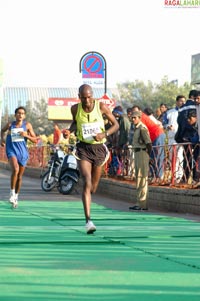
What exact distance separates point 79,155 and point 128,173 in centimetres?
1030

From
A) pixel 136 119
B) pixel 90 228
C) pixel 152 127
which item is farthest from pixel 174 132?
pixel 90 228

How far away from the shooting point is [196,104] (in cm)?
1673

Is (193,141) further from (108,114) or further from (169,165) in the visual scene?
(108,114)

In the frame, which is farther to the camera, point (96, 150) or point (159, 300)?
point (96, 150)

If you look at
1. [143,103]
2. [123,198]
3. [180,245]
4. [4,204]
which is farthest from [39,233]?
[143,103]

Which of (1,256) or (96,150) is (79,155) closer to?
(96,150)

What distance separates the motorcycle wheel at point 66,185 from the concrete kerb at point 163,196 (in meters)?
0.86

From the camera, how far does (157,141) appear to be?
2027 centimetres

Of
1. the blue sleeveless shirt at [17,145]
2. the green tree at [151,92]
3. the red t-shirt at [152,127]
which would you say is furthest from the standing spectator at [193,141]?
the green tree at [151,92]

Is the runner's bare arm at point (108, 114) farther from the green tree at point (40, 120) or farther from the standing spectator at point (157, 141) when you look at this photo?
the green tree at point (40, 120)

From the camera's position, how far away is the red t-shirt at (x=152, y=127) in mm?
20016

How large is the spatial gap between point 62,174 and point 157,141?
4080 millimetres

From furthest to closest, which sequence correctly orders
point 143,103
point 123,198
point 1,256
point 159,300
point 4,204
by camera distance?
point 143,103 < point 123,198 < point 4,204 < point 1,256 < point 159,300

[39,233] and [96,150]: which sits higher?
[96,150]
